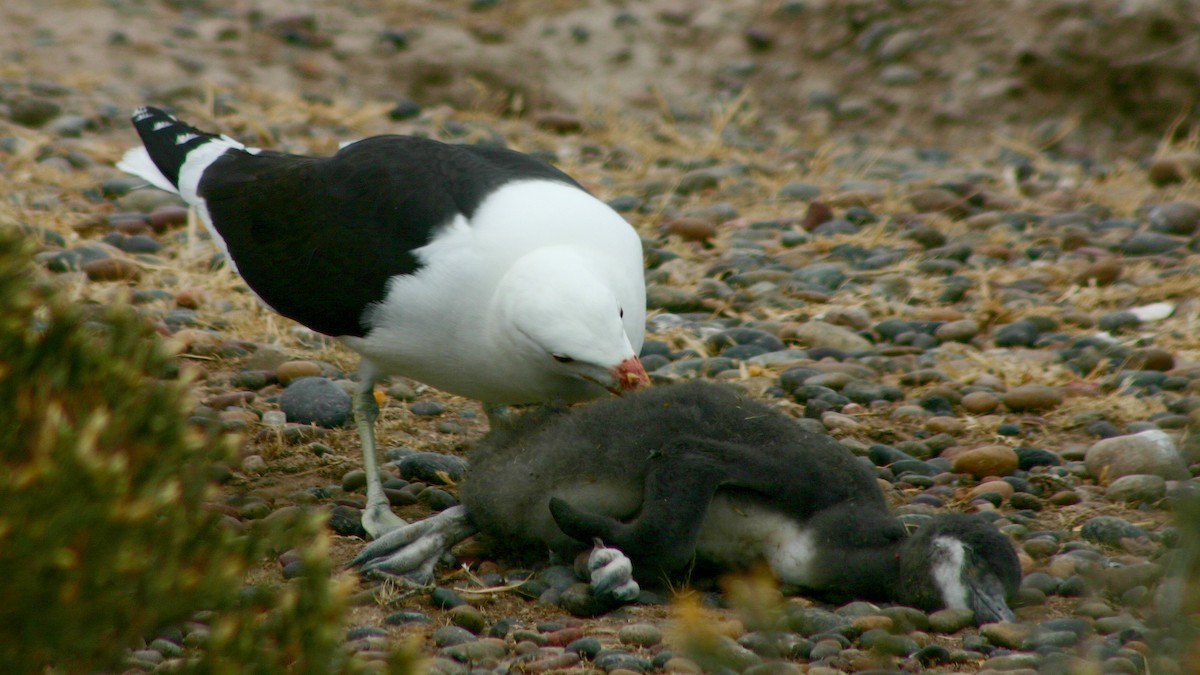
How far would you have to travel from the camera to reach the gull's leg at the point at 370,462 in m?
4.37

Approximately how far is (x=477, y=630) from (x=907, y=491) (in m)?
1.72

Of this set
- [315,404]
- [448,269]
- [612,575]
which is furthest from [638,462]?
[315,404]

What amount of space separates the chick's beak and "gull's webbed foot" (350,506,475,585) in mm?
594

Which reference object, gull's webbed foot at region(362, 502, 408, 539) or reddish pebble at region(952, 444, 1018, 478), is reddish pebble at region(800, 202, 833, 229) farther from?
gull's webbed foot at region(362, 502, 408, 539)

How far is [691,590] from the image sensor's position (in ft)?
12.4

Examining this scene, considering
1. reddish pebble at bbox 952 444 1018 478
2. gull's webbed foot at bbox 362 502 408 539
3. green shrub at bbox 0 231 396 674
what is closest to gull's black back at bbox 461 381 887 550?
gull's webbed foot at bbox 362 502 408 539

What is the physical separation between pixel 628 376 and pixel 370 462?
1.09 meters

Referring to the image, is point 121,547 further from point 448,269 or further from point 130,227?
point 130,227

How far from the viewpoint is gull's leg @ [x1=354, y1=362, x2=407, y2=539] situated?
437 cm

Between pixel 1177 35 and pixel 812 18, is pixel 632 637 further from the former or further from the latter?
pixel 812 18

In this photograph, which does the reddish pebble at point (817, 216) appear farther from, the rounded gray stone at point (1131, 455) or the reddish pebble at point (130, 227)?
the reddish pebble at point (130, 227)

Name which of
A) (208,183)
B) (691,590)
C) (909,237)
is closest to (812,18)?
(909,237)

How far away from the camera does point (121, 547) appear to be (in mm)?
2186

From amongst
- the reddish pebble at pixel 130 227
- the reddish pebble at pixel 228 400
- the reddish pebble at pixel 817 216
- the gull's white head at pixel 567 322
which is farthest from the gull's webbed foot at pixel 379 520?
the reddish pebble at pixel 817 216
